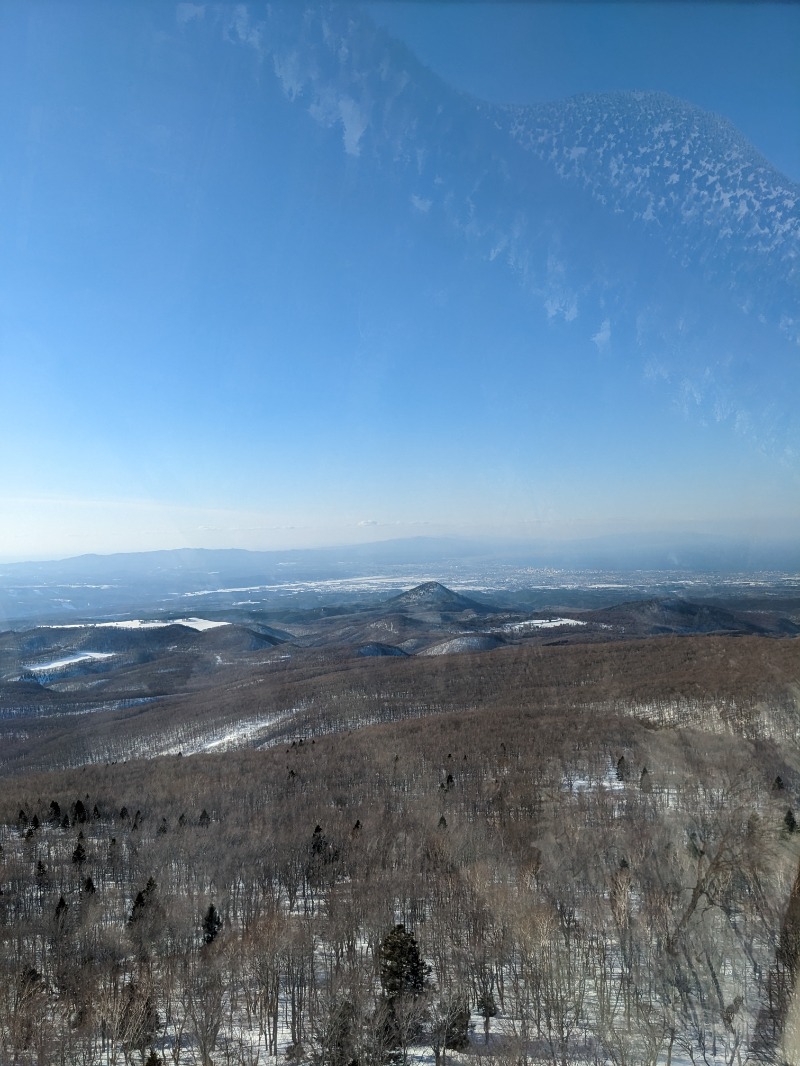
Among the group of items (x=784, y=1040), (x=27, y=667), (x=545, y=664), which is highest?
(x=784, y=1040)

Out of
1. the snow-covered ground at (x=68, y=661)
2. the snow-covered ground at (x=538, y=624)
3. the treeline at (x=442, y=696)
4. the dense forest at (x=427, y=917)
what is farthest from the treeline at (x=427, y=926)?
the snow-covered ground at (x=68, y=661)

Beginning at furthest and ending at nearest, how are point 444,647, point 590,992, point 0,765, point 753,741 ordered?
point 444,647, point 0,765, point 753,741, point 590,992

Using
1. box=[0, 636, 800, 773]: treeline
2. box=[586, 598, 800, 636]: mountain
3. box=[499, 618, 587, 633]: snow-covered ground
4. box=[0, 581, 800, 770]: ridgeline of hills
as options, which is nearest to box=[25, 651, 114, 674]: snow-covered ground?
box=[0, 581, 800, 770]: ridgeline of hills

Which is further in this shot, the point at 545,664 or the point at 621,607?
the point at 621,607

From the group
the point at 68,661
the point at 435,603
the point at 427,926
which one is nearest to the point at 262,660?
the point at 68,661

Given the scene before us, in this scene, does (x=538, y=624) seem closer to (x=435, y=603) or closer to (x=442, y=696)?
(x=435, y=603)

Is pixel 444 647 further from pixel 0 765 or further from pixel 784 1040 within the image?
pixel 784 1040

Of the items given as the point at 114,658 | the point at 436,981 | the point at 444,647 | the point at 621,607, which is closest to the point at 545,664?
the point at 444,647

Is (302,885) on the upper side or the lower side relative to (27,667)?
Answer: upper
